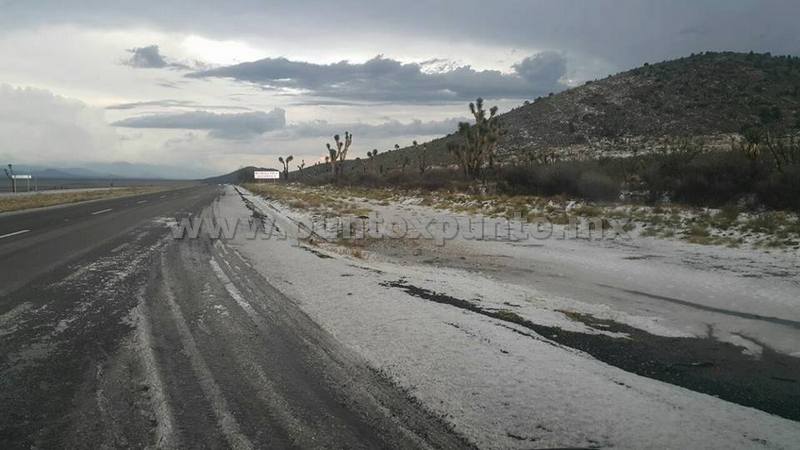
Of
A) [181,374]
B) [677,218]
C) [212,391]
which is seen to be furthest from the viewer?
[677,218]

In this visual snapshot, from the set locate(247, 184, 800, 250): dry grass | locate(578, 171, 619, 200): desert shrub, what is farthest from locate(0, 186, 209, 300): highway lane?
locate(578, 171, 619, 200): desert shrub

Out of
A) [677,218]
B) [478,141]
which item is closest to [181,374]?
[677,218]

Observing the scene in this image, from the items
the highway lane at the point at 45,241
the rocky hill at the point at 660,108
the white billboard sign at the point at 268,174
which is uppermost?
the rocky hill at the point at 660,108

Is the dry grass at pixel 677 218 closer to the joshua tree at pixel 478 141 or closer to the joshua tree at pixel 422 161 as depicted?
the joshua tree at pixel 478 141

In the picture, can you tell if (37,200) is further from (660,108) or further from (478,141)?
(660,108)

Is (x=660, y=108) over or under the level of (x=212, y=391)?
over

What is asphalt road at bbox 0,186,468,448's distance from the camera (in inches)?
149

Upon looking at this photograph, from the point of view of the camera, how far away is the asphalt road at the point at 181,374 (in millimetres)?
3795

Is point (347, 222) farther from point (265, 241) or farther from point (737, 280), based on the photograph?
point (737, 280)

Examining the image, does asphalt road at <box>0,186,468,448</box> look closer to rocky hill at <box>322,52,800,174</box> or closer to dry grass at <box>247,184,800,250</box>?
dry grass at <box>247,184,800,250</box>

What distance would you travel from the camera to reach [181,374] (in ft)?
15.8

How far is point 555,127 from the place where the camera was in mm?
72125

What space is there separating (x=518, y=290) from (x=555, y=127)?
6660 cm

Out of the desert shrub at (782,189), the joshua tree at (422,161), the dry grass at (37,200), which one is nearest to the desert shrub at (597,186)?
the desert shrub at (782,189)
